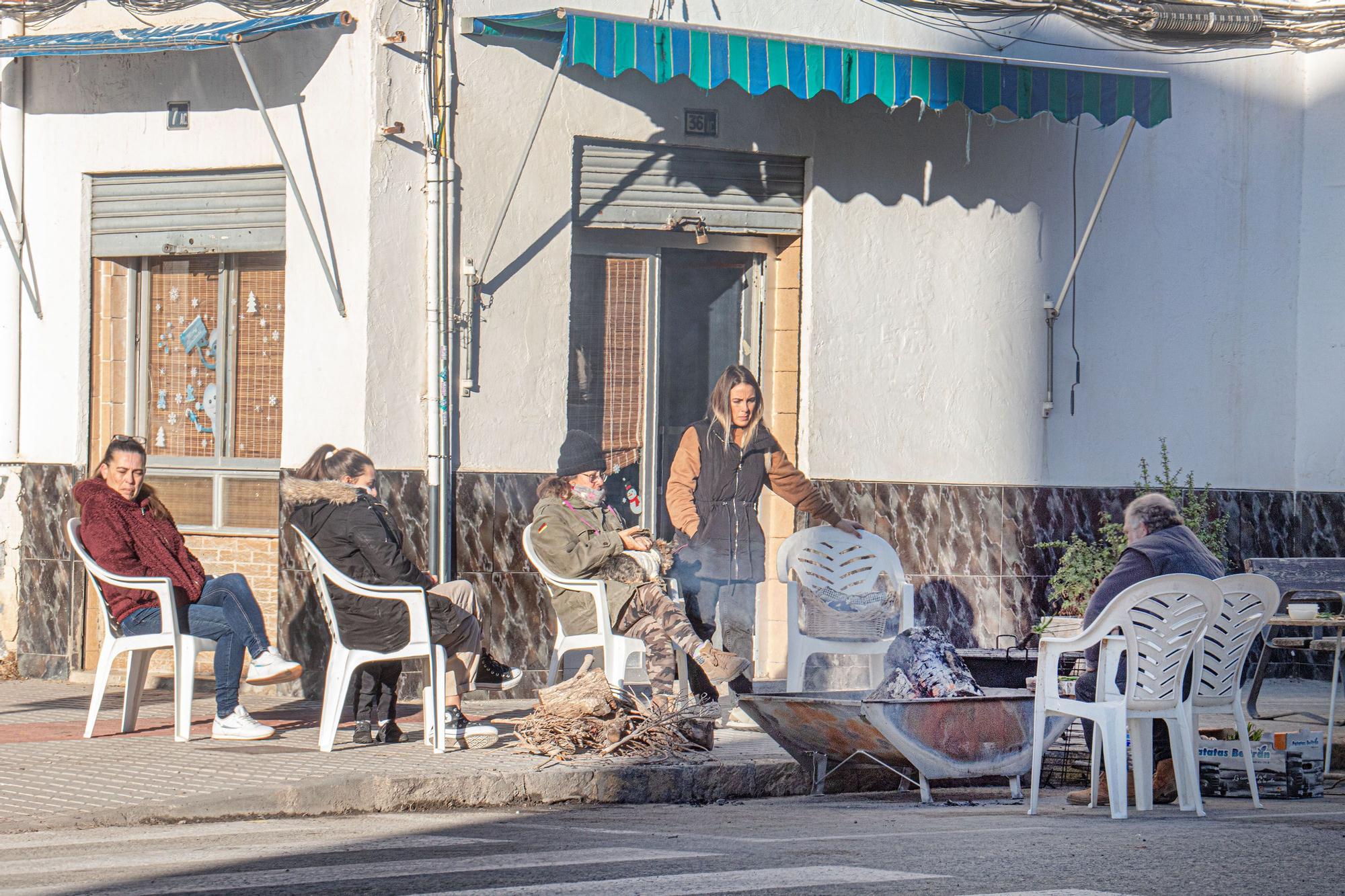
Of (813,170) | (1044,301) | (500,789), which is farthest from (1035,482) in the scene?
(500,789)

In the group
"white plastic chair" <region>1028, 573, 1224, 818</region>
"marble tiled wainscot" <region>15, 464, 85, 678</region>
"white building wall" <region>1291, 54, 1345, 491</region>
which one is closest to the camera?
"white plastic chair" <region>1028, 573, 1224, 818</region>

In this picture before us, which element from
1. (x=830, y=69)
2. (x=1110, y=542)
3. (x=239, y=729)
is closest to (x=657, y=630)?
(x=239, y=729)

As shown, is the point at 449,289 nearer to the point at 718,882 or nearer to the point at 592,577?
the point at 592,577

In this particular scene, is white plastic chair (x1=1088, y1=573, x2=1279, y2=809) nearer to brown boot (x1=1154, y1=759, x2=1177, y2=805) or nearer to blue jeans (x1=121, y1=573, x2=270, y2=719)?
brown boot (x1=1154, y1=759, x2=1177, y2=805)

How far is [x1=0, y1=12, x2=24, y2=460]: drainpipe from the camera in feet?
38.2

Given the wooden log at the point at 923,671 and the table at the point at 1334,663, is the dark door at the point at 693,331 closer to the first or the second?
the table at the point at 1334,663

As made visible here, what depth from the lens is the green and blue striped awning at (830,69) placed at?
9859 millimetres

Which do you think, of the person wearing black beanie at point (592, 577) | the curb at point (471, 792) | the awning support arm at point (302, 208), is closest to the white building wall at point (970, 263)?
the awning support arm at point (302, 208)

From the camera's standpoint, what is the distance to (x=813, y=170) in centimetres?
1188

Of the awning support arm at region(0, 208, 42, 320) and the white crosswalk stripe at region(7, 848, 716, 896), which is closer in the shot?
the white crosswalk stripe at region(7, 848, 716, 896)

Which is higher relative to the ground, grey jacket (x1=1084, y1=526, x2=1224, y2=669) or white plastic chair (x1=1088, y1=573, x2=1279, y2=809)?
grey jacket (x1=1084, y1=526, x2=1224, y2=669)

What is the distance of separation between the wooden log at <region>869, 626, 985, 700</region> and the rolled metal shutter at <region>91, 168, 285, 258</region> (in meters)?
5.11

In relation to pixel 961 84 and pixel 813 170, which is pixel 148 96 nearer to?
pixel 813 170

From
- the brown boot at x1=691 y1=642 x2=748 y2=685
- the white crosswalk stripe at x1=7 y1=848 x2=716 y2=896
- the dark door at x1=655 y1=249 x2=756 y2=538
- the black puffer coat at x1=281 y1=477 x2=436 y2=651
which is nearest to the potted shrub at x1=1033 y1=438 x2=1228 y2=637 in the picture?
the dark door at x1=655 y1=249 x2=756 y2=538
